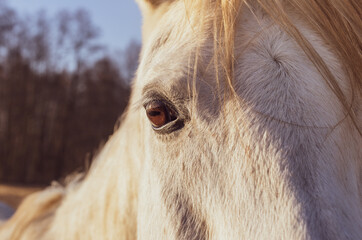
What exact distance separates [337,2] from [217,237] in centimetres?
92

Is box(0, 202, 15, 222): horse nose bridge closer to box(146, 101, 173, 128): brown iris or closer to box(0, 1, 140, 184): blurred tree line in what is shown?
box(146, 101, 173, 128): brown iris

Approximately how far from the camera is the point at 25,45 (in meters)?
22.5

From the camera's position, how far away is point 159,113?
4.30 feet

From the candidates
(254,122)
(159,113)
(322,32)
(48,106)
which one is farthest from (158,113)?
(48,106)

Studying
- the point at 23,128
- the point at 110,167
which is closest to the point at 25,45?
the point at 23,128

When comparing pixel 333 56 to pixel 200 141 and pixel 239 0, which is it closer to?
pixel 239 0

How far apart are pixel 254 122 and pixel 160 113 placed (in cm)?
39

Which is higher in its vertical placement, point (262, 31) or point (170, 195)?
point (262, 31)

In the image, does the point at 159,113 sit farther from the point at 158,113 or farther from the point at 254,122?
the point at 254,122

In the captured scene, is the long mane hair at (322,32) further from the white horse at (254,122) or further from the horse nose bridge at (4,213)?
the horse nose bridge at (4,213)

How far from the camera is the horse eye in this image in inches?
51.0

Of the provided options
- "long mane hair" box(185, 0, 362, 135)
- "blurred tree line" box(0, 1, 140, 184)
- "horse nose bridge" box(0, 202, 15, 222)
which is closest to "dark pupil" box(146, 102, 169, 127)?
"long mane hair" box(185, 0, 362, 135)

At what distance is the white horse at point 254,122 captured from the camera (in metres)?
0.95

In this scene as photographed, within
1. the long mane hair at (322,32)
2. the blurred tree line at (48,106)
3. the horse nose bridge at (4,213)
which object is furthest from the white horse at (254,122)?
the blurred tree line at (48,106)
